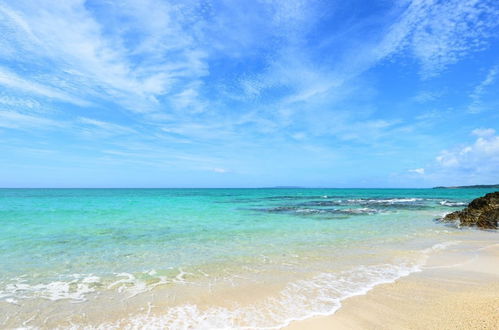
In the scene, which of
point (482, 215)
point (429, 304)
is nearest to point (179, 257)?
point (429, 304)

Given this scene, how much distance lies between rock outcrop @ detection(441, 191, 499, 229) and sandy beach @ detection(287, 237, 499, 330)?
11.4 m

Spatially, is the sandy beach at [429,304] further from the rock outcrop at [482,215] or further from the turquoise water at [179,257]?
the rock outcrop at [482,215]

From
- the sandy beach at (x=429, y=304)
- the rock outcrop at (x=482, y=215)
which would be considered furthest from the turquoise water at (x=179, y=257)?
the rock outcrop at (x=482, y=215)

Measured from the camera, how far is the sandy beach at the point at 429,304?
195 inches

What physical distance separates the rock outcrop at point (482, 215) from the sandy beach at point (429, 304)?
11.4 metres

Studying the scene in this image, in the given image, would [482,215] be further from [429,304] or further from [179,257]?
[179,257]

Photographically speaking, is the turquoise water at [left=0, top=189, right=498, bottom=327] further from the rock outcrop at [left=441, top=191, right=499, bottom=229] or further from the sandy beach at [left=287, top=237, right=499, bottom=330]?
the rock outcrop at [left=441, top=191, right=499, bottom=229]

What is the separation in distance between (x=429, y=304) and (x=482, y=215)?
16393 mm

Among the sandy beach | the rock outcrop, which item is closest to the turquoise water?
the sandy beach

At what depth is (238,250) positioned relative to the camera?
10.8m

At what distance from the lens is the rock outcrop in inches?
683

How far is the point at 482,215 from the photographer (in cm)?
1794

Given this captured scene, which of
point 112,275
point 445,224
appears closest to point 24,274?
point 112,275

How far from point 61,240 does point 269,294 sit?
34.7ft
